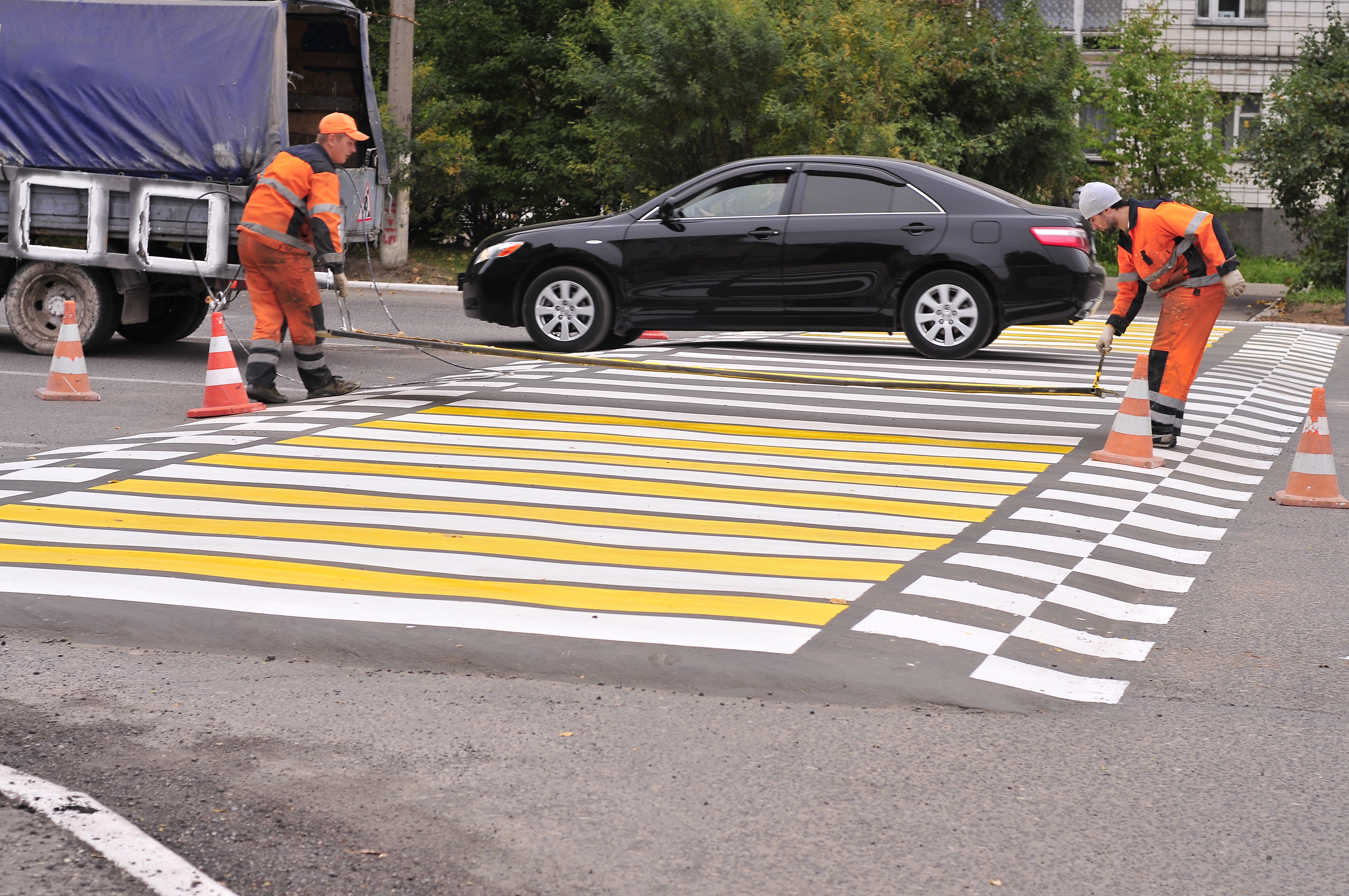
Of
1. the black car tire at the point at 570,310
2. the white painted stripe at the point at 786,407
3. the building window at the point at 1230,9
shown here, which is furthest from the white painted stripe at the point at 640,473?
the building window at the point at 1230,9

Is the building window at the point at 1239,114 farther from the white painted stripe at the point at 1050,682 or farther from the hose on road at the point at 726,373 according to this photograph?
the white painted stripe at the point at 1050,682

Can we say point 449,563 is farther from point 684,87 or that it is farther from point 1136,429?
point 684,87

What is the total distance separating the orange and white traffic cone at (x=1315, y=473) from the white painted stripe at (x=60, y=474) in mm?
6244

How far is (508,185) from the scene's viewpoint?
28688mm

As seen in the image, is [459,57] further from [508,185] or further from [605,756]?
[605,756]

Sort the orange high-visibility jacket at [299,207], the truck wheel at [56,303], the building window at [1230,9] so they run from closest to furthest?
the orange high-visibility jacket at [299,207]
the truck wheel at [56,303]
the building window at [1230,9]


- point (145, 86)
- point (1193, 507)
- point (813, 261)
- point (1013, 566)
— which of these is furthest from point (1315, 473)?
point (145, 86)

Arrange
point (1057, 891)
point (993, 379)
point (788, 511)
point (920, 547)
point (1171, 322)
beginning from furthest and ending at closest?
point (993, 379) < point (1171, 322) < point (788, 511) < point (920, 547) < point (1057, 891)

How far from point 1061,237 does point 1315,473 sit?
202 inches

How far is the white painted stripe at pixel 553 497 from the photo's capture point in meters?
7.25

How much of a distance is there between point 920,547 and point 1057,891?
327cm

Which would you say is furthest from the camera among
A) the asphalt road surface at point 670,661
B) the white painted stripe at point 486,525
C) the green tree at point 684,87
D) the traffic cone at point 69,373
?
the green tree at point 684,87

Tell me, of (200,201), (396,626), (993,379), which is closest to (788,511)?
(396,626)

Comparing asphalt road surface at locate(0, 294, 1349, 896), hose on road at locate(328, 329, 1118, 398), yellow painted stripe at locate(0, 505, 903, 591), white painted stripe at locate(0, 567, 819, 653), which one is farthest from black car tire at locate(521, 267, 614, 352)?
white painted stripe at locate(0, 567, 819, 653)
